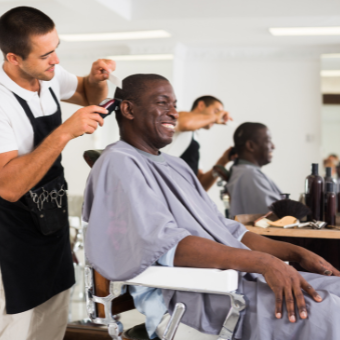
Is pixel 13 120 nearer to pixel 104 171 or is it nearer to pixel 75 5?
pixel 104 171

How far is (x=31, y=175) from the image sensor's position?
148 cm

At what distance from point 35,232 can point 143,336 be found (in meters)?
0.58

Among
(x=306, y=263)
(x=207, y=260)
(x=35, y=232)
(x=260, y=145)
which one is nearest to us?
(x=207, y=260)

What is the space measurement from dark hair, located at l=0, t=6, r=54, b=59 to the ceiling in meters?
3.14

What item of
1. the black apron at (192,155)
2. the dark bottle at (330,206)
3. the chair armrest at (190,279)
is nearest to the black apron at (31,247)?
the chair armrest at (190,279)

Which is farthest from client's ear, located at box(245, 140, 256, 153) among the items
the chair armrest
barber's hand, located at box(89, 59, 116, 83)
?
the chair armrest

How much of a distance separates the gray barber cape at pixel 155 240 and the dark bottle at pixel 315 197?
85cm

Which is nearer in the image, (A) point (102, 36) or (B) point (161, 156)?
(B) point (161, 156)

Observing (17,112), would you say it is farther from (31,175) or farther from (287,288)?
(287,288)

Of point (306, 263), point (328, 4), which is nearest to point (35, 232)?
point (306, 263)

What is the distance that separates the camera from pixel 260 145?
3.15 meters

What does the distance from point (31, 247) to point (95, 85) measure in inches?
30.6

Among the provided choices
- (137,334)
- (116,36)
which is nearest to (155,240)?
(137,334)

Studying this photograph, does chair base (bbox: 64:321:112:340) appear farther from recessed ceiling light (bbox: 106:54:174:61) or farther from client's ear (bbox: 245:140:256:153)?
recessed ceiling light (bbox: 106:54:174:61)
